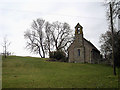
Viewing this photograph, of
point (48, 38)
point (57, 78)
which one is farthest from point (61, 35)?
point (57, 78)

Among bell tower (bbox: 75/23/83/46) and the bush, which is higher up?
bell tower (bbox: 75/23/83/46)

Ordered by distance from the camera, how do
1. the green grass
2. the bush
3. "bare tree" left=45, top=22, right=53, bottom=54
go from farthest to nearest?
"bare tree" left=45, top=22, right=53, bottom=54, the bush, the green grass

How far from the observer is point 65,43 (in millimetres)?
54688

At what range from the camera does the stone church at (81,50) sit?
144 ft

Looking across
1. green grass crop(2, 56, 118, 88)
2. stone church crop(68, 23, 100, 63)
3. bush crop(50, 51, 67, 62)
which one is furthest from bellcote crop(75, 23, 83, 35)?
green grass crop(2, 56, 118, 88)

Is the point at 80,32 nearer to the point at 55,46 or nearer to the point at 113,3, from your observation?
the point at 55,46

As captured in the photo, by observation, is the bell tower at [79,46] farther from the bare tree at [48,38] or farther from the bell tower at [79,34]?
the bare tree at [48,38]

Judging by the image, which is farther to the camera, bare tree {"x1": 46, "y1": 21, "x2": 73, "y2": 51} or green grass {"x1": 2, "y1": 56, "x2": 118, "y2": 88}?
bare tree {"x1": 46, "y1": 21, "x2": 73, "y2": 51}

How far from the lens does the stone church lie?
44.0m

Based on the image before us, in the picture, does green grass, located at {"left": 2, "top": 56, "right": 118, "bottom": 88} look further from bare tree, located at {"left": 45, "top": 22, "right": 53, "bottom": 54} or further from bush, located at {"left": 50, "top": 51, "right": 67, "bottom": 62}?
bare tree, located at {"left": 45, "top": 22, "right": 53, "bottom": 54}

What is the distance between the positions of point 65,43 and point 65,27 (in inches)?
271

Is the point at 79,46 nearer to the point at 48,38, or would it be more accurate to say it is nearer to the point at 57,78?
the point at 48,38

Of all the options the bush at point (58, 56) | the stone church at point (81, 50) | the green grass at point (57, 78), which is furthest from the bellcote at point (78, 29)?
the green grass at point (57, 78)

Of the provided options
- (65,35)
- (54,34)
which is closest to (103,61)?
(65,35)
